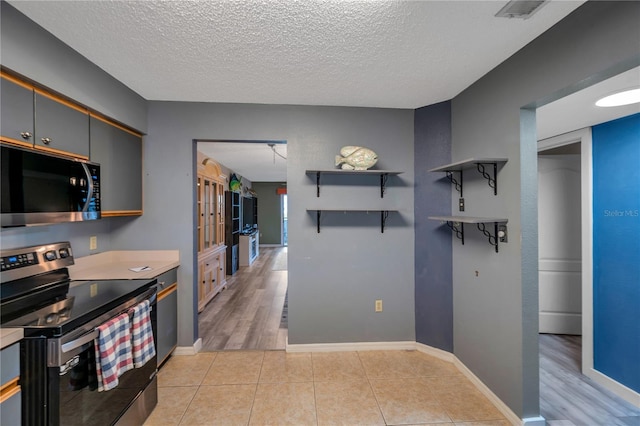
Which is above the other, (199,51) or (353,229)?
(199,51)

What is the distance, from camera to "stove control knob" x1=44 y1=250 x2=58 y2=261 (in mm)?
1812

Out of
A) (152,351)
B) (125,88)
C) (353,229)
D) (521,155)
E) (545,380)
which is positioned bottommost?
(545,380)

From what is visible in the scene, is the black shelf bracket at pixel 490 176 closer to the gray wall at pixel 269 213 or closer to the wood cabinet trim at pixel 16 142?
the wood cabinet trim at pixel 16 142

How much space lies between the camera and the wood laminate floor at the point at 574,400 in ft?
6.06

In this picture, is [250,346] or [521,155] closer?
[521,155]

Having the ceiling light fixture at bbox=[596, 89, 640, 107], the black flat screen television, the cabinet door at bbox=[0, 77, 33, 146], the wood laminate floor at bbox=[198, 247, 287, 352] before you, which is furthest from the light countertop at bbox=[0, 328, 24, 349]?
Result: the black flat screen television

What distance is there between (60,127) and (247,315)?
2.81m

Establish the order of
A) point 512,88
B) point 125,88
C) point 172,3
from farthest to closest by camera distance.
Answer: point 125,88 < point 512,88 < point 172,3

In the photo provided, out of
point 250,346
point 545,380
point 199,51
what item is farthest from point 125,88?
point 545,380

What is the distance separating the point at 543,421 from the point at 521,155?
5.70ft

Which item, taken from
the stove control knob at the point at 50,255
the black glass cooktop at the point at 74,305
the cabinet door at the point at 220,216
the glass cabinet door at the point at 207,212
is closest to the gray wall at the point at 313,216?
the stove control knob at the point at 50,255

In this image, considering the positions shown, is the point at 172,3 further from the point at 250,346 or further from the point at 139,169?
the point at 250,346

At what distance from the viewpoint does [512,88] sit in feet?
5.96

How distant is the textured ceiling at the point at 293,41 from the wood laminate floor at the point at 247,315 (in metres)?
2.50
